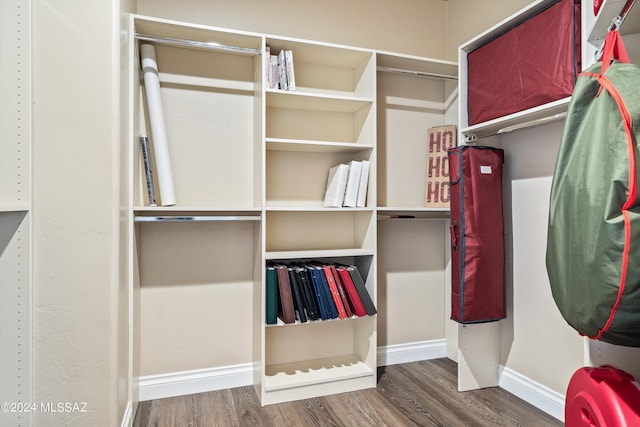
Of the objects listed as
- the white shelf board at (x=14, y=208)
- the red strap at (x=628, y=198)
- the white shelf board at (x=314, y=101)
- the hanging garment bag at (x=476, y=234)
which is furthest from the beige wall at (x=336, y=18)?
the red strap at (x=628, y=198)

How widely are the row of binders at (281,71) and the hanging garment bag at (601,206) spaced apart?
1.50 m

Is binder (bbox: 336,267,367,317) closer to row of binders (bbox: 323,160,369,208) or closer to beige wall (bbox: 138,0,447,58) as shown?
row of binders (bbox: 323,160,369,208)

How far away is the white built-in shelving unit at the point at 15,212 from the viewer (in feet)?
4.71

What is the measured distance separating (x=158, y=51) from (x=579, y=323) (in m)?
2.42

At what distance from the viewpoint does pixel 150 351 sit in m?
2.27

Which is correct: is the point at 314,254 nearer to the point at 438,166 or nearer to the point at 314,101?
the point at 314,101

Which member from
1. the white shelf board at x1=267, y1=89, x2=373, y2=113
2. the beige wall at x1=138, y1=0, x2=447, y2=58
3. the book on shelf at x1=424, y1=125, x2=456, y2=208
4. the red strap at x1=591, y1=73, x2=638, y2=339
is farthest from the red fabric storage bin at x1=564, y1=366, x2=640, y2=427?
the beige wall at x1=138, y1=0, x2=447, y2=58

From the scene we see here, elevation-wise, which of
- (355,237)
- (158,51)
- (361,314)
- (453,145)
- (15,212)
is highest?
(158,51)

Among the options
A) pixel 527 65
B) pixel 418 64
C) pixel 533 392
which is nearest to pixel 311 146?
pixel 418 64

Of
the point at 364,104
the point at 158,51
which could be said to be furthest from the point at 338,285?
the point at 158,51

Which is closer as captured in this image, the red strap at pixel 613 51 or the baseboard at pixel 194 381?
the red strap at pixel 613 51

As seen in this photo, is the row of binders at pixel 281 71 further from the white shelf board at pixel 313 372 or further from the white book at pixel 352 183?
the white shelf board at pixel 313 372

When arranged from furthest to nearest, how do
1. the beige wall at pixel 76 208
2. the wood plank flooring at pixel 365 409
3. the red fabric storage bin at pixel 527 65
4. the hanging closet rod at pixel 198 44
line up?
the hanging closet rod at pixel 198 44 → the wood plank flooring at pixel 365 409 → the red fabric storage bin at pixel 527 65 → the beige wall at pixel 76 208

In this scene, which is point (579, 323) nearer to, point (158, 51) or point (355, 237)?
point (355, 237)
